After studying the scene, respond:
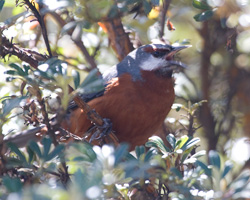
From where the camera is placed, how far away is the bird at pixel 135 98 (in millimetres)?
3371

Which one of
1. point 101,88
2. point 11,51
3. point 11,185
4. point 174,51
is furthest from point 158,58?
point 11,185

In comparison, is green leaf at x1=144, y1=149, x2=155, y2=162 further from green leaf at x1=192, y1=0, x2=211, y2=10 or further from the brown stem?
the brown stem

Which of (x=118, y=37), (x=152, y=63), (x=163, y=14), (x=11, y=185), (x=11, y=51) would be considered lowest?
(x=152, y=63)

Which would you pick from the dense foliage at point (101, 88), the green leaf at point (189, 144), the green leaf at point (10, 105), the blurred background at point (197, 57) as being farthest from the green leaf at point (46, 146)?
the blurred background at point (197, 57)

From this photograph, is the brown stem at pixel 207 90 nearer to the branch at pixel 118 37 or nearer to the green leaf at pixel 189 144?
the branch at pixel 118 37

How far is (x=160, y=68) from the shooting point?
12.2 ft

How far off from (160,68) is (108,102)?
66 cm

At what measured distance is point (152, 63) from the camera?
149 inches

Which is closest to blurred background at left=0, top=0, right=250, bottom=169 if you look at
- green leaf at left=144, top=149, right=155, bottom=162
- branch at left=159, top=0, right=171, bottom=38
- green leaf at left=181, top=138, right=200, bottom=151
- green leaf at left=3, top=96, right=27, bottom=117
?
branch at left=159, top=0, right=171, bottom=38

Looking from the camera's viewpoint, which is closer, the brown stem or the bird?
the bird

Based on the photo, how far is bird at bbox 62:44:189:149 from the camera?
3.37m

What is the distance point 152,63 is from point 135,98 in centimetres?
57

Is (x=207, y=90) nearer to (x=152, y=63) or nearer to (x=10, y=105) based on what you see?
(x=152, y=63)

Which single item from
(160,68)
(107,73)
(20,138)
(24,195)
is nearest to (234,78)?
(160,68)
